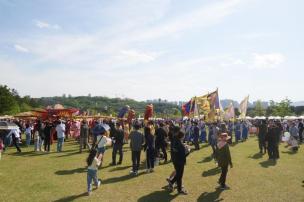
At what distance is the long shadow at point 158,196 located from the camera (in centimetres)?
1002

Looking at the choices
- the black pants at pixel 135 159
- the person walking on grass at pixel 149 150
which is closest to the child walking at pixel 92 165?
the black pants at pixel 135 159

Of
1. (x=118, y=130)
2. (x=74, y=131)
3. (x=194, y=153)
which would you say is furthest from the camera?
(x=74, y=131)

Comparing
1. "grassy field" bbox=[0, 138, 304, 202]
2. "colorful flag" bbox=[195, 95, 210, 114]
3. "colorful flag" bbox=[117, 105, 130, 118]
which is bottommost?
"grassy field" bbox=[0, 138, 304, 202]

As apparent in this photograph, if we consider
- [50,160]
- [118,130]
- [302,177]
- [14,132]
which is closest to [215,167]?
[302,177]

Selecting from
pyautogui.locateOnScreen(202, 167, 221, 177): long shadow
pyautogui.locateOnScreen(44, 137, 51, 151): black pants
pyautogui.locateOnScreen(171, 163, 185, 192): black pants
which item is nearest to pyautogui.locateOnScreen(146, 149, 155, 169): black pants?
pyautogui.locateOnScreen(202, 167, 221, 177): long shadow

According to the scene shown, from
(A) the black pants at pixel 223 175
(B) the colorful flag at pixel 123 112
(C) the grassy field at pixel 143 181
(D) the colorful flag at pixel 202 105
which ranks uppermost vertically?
(D) the colorful flag at pixel 202 105

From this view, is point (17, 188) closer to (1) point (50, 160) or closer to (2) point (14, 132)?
(1) point (50, 160)

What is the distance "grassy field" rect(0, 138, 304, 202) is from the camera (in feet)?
33.9

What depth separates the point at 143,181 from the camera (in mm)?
12477

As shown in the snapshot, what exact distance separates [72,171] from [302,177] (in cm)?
951

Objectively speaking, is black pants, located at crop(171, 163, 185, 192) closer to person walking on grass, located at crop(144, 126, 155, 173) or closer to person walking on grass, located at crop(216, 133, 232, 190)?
person walking on grass, located at crop(216, 133, 232, 190)

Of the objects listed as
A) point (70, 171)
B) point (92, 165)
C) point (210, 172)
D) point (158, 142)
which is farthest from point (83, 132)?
point (92, 165)

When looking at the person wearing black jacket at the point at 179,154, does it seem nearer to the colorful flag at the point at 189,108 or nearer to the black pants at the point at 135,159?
the black pants at the point at 135,159

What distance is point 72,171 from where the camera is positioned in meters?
14.2
